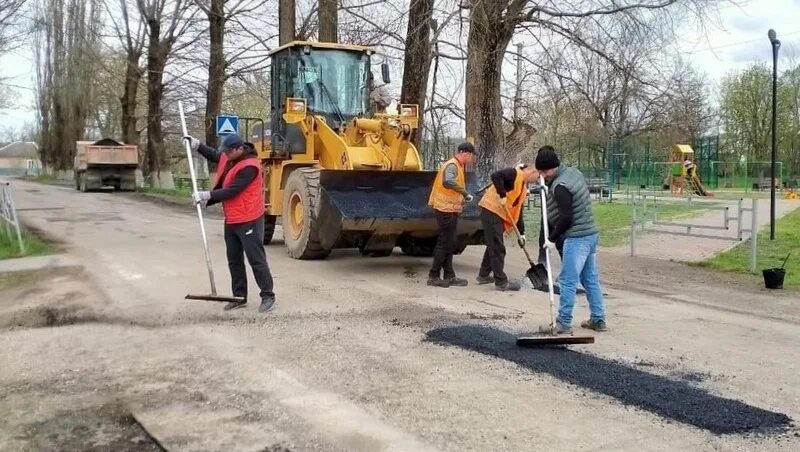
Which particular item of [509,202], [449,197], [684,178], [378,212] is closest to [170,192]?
[684,178]

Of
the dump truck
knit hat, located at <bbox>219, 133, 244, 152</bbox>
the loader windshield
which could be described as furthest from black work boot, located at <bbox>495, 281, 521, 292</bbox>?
the dump truck

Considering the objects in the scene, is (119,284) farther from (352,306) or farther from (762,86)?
(762,86)

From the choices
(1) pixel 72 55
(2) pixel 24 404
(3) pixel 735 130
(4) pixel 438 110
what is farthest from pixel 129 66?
(3) pixel 735 130

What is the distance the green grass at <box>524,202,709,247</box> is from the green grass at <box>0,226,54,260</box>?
8.72m

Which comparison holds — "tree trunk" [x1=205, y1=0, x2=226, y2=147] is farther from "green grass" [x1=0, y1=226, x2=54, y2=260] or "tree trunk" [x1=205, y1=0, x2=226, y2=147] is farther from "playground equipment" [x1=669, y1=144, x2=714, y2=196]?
"playground equipment" [x1=669, y1=144, x2=714, y2=196]

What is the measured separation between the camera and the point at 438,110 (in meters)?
17.3

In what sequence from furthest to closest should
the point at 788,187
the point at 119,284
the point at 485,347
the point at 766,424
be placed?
the point at 788,187
the point at 119,284
the point at 485,347
the point at 766,424

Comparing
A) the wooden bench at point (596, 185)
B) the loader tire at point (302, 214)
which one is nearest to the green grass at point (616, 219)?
the loader tire at point (302, 214)

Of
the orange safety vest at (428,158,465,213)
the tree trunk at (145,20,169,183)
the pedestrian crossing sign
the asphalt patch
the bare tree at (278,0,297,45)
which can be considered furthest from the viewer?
the tree trunk at (145,20,169,183)

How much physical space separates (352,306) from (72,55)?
39.7m

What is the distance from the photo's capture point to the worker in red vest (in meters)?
7.91

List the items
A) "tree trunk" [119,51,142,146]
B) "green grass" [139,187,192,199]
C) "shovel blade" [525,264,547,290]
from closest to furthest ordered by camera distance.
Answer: "shovel blade" [525,264,547,290] → "green grass" [139,187,192,199] → "tree trunk" [119,51,142,146]

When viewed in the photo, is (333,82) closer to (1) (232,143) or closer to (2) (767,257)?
(1) (232,143)

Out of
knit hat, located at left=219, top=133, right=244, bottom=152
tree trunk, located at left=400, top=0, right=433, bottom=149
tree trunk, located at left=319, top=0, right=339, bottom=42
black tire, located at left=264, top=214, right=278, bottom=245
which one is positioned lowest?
black tire, located at left=264, top=214, right=278, bottom=245
